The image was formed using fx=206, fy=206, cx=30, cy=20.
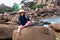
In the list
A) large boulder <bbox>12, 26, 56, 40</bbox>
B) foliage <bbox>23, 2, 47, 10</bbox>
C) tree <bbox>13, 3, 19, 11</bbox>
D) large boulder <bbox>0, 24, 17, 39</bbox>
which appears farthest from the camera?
foliage <bbox>23, 2, 47, 10</bbox>

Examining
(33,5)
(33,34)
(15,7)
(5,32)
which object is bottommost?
(33,5)

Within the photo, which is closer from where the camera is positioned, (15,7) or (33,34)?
(33,34)

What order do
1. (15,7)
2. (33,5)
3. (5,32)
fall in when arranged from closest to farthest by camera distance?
(5,32)
(15,7)
(33,5)

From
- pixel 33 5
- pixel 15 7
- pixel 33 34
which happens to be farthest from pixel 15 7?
pixel 33 34

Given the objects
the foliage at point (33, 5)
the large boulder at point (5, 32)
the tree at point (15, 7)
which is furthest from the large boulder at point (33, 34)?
the foliage at point (33, 5)

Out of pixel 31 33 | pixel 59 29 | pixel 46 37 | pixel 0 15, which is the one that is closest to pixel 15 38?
pixel 31 33

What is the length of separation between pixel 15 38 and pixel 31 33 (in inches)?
16.8

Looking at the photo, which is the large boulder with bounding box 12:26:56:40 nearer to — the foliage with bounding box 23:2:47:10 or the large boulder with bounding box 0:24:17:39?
the large boulder with bounding box 0:24:17:39

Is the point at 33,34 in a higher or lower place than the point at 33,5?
higher

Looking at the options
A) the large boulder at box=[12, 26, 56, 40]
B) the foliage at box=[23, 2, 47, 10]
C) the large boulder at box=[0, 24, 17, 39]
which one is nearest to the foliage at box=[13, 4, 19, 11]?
the foliage at box=[23, 2, 47, 10]

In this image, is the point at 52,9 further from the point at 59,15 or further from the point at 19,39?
the point at 19,39

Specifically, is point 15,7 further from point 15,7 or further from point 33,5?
point 33,5

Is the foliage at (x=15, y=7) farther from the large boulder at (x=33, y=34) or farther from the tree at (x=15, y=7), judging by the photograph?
the large boulder at (x=33, y=34)

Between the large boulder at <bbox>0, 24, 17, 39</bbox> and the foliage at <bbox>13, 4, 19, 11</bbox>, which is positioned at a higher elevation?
the large boulder at <bbox>0, 24, 17, 39</bbox>
